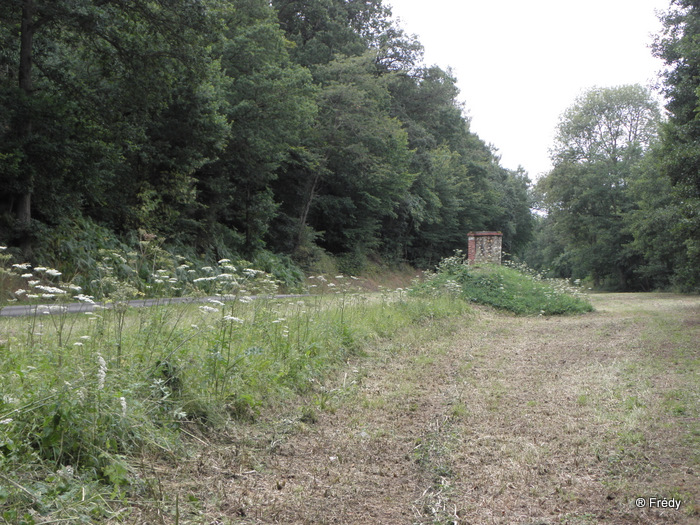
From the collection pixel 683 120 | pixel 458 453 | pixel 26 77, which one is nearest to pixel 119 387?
pixel 458 453

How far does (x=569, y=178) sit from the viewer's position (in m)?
40.4

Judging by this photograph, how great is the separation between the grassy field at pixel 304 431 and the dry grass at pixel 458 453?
15mm

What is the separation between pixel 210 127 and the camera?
1616 cm

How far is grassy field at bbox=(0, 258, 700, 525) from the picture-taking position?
2.83 metres

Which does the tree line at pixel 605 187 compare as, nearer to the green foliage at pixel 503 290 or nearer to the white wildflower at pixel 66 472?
the green foliage at pixel 503 290

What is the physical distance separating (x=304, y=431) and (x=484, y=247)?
56.9 feet

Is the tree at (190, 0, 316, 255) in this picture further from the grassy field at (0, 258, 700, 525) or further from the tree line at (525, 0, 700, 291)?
the tree line at (525, 0, 700, 291)

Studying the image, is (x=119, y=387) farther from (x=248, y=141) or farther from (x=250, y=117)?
(x=250, y=117)

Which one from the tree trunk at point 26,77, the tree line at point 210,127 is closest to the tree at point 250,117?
the tree line at point 210,127

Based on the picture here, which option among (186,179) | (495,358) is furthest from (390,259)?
(495,358)

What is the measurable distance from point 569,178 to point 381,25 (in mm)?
18352

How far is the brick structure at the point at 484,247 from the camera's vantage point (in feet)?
66.8

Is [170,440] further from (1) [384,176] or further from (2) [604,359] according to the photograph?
(1) [384,176]

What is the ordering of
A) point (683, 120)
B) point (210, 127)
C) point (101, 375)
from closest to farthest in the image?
point (101, 375) → point (683, 120) → point (210, 127)
